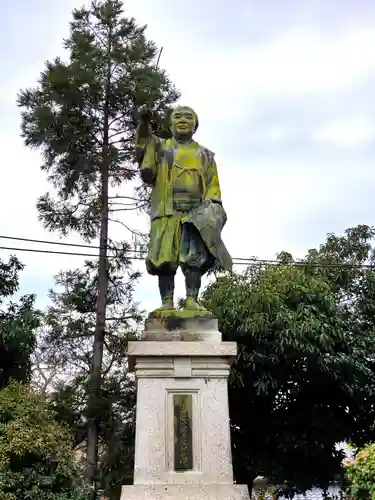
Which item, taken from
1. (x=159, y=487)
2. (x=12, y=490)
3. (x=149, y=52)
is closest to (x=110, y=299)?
(x=12, y=490)

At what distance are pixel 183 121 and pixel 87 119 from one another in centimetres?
810

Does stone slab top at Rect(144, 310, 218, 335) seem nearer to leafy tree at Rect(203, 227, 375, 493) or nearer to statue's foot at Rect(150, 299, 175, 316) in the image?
statue's foot at Rect(150, 299, 175, 316)

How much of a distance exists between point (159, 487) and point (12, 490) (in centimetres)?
543

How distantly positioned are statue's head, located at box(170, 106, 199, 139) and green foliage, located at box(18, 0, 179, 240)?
24.7ft

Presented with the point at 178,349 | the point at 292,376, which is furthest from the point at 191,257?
the point at 292,376

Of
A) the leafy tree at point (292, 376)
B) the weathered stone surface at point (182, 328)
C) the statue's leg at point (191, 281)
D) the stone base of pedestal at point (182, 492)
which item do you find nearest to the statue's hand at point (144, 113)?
the statue's leg at point (191, 281)

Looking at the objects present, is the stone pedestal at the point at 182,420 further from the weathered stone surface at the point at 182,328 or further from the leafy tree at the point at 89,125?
the leafy tree at the point at 89,125

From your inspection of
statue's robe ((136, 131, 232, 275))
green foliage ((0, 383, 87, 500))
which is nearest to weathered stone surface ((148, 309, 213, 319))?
statue's robe ((136, 131, 232, 275))

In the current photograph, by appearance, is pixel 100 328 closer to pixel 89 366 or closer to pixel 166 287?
pixel 89 366

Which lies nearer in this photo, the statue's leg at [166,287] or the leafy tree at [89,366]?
the statue's leg at [166,287]

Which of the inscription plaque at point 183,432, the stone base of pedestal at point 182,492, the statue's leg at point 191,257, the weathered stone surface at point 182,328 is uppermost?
the statue's leg at point 191,257

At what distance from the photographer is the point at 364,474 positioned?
6.33 meters

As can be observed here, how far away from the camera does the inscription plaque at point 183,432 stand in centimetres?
457

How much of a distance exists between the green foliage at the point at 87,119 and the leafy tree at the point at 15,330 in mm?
1466
